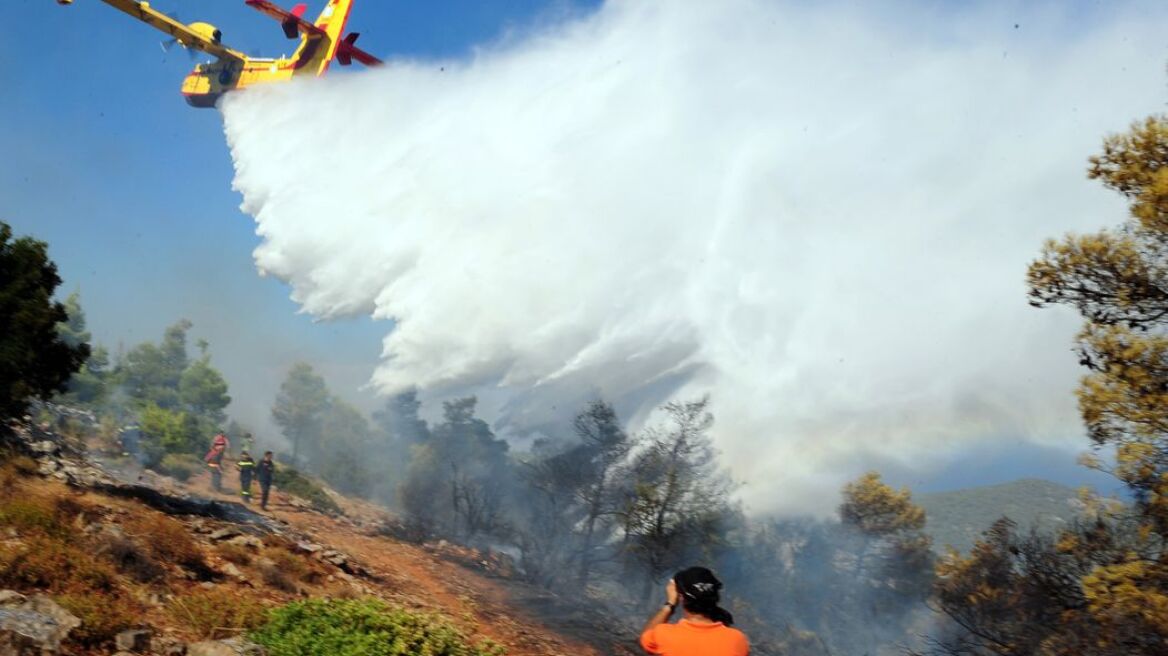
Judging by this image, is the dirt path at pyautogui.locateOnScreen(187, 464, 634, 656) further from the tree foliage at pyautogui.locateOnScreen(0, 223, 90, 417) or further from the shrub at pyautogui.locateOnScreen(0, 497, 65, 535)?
the tree foliage at pyautogui.locateOnScreen(0, 223, 90, 417)

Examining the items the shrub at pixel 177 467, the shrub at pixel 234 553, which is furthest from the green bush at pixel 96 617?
the shrub at pixel 177 467

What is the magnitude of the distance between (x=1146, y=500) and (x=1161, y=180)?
4.37m

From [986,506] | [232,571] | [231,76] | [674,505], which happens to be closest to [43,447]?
[232,571]

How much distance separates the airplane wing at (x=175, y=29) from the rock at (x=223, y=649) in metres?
25.9

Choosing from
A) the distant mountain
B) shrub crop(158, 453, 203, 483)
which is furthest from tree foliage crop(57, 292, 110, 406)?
the distant mountain

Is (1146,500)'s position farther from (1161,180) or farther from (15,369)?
(15,369)

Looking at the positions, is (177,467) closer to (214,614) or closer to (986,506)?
(214,614)

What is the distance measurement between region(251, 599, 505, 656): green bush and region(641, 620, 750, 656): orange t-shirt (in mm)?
4709

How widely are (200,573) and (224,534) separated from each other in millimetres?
2732

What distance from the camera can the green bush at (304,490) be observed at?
990 inches

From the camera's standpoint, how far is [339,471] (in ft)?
125

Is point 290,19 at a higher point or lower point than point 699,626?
higher

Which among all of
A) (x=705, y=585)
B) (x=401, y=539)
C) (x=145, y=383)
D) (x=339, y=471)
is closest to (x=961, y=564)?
(x=705, y=585)

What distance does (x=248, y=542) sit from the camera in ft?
44.3
